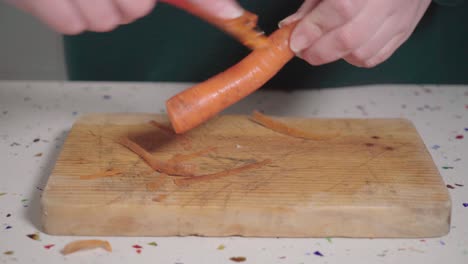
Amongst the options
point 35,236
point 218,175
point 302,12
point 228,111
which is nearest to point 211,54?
point 228,111

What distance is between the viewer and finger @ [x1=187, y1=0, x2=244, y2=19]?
1.11 meters

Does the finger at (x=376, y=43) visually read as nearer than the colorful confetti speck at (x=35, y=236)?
No

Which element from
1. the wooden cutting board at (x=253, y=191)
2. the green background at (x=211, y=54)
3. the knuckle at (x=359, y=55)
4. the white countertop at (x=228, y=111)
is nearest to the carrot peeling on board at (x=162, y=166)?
the wooden cutting board at (x=253, y=191)

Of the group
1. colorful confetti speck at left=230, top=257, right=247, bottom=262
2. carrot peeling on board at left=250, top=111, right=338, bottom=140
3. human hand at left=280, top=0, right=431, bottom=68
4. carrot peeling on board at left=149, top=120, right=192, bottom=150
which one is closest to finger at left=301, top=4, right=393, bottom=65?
human hand at left=280, top=0, right=431, bottom=68

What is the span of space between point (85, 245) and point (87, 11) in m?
0.35

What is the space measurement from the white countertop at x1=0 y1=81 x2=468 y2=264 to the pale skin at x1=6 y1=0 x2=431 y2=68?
282 millimetres

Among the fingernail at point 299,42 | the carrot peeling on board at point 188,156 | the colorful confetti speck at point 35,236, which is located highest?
the fingernail at point 299,42

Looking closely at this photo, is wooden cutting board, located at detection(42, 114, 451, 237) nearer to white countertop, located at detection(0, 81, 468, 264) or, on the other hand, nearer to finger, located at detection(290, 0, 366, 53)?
white countertop, located at detection(0, 81, 468, 264)

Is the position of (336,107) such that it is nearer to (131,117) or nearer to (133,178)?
(131,117)

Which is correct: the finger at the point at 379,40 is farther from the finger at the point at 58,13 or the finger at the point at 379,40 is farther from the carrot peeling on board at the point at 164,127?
the finger at the point at 58,13

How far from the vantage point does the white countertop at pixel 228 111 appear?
1085 mm

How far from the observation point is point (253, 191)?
1150 millimetres

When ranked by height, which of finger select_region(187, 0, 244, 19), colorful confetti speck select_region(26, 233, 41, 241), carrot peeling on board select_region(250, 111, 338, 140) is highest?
finger select_region(187, 0, 244, 19)

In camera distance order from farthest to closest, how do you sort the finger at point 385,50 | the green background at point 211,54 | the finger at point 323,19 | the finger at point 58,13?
the green background at point 211,54
the finger at point 385,50
the finger at point 323,19
the finger at point 58,13
